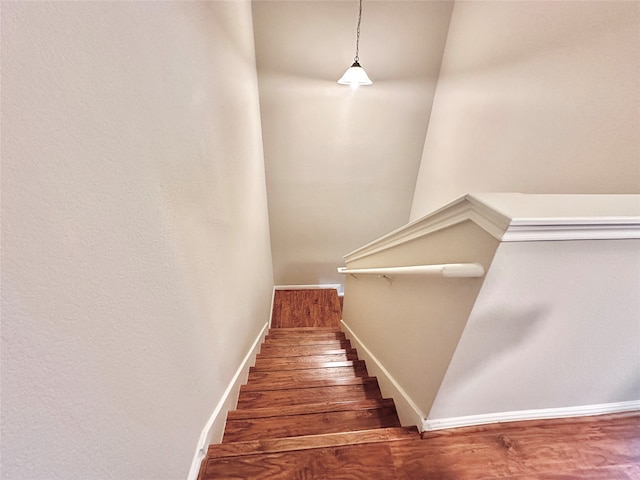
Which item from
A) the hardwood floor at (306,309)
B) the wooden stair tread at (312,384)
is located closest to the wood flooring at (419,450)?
the wooden stair tread at (312,384)

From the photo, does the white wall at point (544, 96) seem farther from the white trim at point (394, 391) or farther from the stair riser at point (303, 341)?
the stair riser at point (303, 341)

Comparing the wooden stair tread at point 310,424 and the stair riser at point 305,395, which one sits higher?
the stair riser at point 305,395

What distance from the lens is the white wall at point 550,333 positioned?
662 millimetres

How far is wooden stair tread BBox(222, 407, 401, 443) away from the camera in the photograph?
1.19 m

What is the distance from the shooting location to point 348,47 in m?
2.48

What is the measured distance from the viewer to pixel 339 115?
2.88 m

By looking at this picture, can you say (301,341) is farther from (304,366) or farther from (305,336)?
(304,366)

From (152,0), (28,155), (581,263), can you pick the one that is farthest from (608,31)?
(28,155)

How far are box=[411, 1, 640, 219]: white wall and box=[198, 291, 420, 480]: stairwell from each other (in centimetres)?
142

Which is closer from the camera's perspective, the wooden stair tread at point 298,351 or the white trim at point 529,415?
the white trim at point 529,415

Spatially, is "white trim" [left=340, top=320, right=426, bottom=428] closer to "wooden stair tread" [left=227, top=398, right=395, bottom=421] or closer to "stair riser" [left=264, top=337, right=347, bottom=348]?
"wooden stair tread" [left=227, top=398, right=395, bottom=421]

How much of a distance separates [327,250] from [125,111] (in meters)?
3.55

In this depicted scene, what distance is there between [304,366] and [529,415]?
1279 mm

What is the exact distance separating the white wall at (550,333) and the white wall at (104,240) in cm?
88
